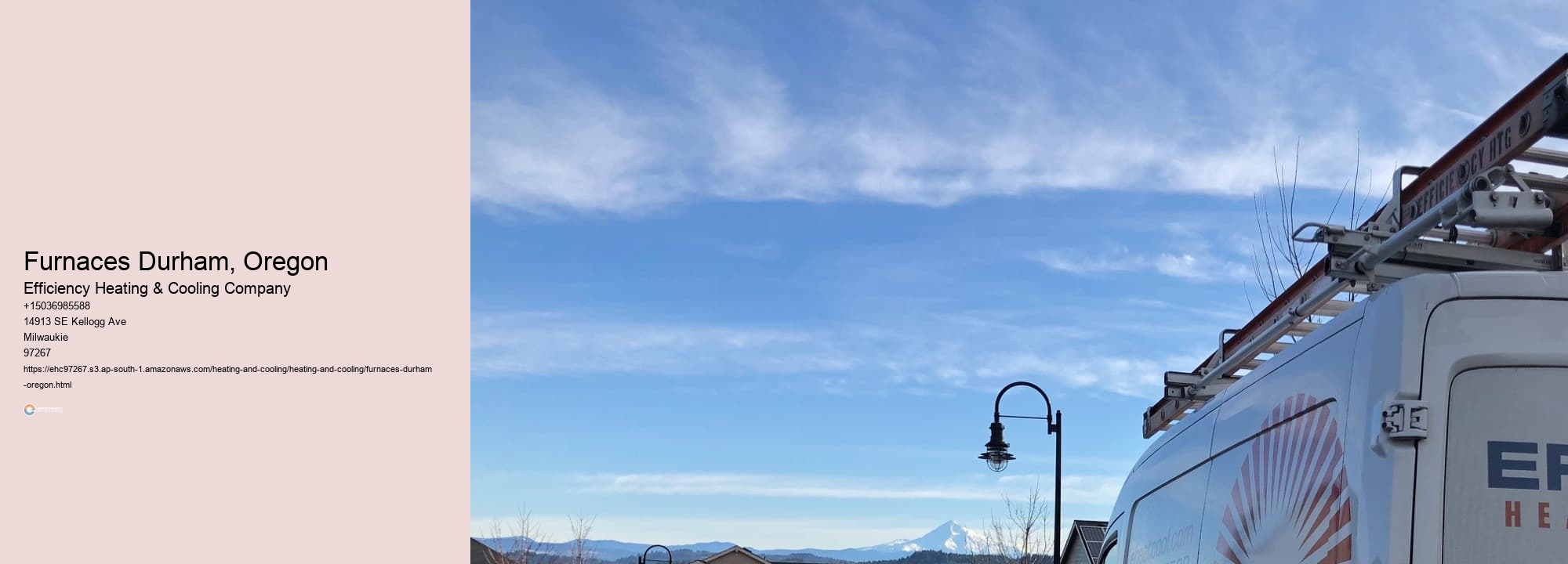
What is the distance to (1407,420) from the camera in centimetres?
284

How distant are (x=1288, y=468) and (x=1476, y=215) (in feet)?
2.71

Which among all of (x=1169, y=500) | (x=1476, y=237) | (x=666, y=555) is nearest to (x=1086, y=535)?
(x=666, y=555)

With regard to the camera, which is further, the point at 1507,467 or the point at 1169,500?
the point at 1169,500

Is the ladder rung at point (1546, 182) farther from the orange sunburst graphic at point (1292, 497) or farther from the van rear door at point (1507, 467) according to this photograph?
the orange sunburst graphic at point (1292, 497)

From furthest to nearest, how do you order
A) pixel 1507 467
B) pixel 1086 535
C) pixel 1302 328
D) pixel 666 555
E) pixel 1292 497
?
1. pixel 1086 535
2. pixel 666 555
3. pixel 1302 328
4. pixel 1292 497
5. pixel 1507 467

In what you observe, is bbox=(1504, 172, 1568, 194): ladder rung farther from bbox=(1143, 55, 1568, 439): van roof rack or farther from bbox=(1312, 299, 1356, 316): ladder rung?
bbox=(1312, 299, 1356, 316): ladder rung

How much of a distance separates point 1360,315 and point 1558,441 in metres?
0.52

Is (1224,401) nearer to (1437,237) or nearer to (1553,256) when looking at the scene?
(1437,237)

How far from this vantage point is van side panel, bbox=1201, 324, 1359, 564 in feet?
10.1

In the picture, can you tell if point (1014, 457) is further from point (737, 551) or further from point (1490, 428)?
point (737, 551)

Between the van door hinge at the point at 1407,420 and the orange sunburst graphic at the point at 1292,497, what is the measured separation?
0.21 m

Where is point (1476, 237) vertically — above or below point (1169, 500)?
above

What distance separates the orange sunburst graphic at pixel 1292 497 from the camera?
3.05 metres
